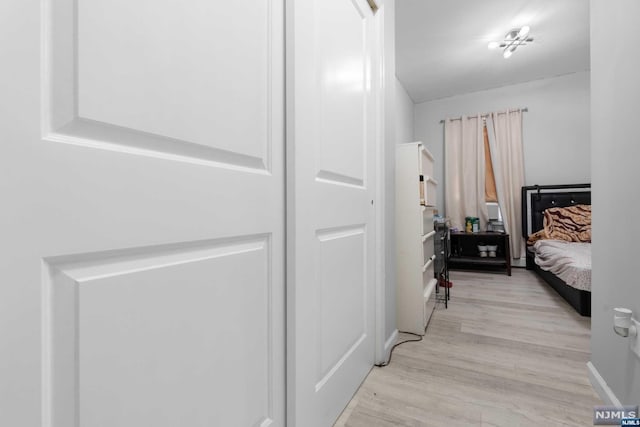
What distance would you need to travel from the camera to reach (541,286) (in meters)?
3.19

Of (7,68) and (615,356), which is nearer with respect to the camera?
(7,68)

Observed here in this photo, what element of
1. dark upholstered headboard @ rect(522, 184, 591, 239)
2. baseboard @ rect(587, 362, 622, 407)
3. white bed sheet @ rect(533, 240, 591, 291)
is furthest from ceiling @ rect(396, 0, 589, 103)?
baseboard @ rect(587, 362, 622, 407)

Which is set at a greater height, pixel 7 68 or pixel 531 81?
pixel 531 81

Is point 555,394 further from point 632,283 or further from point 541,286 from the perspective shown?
point 541,286

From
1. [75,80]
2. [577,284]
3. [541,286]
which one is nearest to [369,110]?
[75,80]

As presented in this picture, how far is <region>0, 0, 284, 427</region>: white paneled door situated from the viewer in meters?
0.39

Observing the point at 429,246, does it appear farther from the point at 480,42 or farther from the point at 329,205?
the point at 480,42

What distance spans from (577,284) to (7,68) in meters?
3.10

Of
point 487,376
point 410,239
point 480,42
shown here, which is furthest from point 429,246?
point 480,42

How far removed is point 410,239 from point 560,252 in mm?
1815

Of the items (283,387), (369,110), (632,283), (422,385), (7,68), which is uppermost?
(369,110)

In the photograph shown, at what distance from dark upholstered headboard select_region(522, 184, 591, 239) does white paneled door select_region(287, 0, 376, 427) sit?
3641 mm

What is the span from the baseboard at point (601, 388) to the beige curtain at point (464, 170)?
317 centimetres

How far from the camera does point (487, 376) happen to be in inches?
57.6
